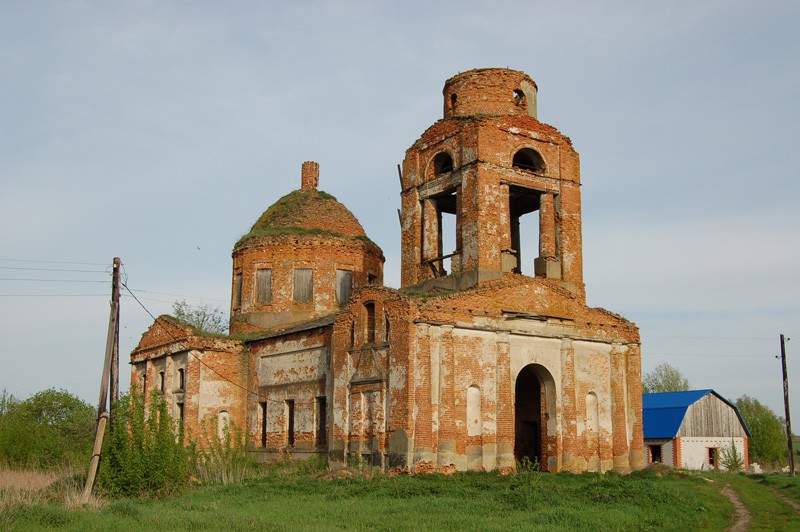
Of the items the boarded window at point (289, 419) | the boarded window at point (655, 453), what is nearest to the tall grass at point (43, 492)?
the boarded window at point (289, 419)

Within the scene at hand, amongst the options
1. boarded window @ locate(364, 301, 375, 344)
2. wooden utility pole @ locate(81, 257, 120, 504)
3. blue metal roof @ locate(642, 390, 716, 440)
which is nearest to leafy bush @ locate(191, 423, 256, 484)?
wooden utility pole @ locate(81, 257, 120, 504)

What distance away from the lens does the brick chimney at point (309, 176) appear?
1364 inches

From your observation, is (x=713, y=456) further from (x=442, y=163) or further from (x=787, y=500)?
(x=442, y=163)

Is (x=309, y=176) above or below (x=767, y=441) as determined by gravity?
above

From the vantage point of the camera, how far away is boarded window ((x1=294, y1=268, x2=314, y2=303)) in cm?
3062

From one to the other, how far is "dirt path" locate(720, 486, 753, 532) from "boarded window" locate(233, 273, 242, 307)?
62.7ft

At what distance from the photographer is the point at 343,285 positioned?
31234mm

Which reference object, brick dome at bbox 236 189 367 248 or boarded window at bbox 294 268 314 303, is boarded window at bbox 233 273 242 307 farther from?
boarded window at bbox 294 268 314 303

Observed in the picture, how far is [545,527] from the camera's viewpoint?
12586 mm

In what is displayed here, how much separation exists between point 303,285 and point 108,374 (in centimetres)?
1323

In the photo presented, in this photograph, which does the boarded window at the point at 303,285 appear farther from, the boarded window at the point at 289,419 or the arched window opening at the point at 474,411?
the arched window opening at the point at 474,411


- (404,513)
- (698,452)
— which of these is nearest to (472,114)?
(404,513)

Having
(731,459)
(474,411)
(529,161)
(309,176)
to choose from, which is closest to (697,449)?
(731,459)

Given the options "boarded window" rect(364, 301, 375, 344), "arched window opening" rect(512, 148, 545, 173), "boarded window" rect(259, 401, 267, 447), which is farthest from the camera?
"boarded window" rect(259, 401, 267, 447)
